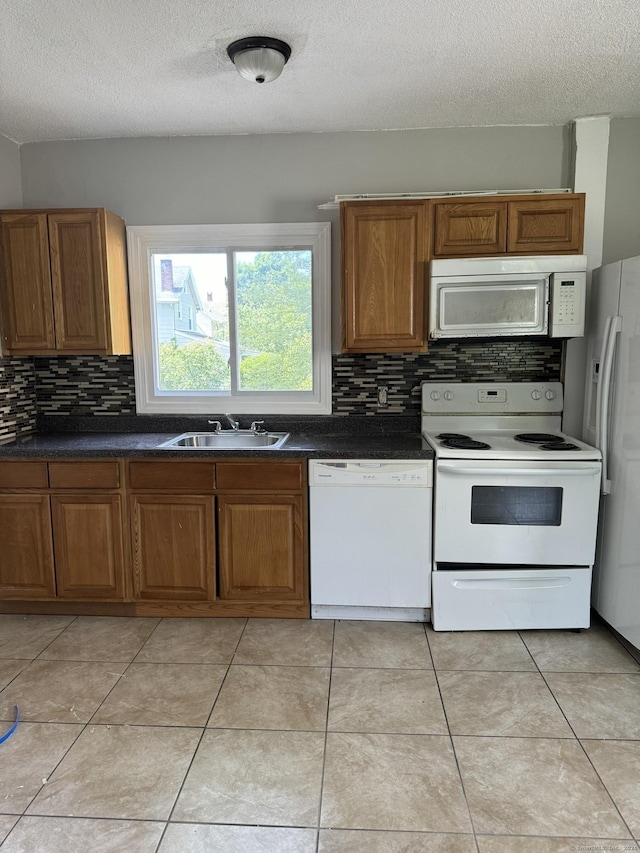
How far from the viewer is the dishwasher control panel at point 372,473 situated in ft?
8.96

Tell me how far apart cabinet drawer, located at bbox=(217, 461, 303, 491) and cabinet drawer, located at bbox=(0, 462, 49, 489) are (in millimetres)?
917

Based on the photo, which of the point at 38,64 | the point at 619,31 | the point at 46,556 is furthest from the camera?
the point at 46,556

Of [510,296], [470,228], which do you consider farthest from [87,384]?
[510,296]

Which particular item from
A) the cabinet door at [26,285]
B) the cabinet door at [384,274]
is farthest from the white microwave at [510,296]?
the cabinet door at [26,285]

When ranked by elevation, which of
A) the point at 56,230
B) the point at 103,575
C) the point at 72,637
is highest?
the point at 56,230

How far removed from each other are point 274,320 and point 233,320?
0.24 metres

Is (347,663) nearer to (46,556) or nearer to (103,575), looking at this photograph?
(103,575)

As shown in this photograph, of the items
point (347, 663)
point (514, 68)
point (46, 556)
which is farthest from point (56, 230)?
point (347, 663)

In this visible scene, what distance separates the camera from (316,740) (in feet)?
6.59

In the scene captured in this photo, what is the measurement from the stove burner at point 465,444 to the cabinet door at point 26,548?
209 centimetres

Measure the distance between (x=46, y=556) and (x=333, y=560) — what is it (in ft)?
4.91

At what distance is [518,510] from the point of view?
2.70 m

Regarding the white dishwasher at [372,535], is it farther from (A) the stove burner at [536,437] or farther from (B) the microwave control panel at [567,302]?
(B) the microwave control panel at [567,302]

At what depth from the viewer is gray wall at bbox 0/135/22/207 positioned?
3.12 m
